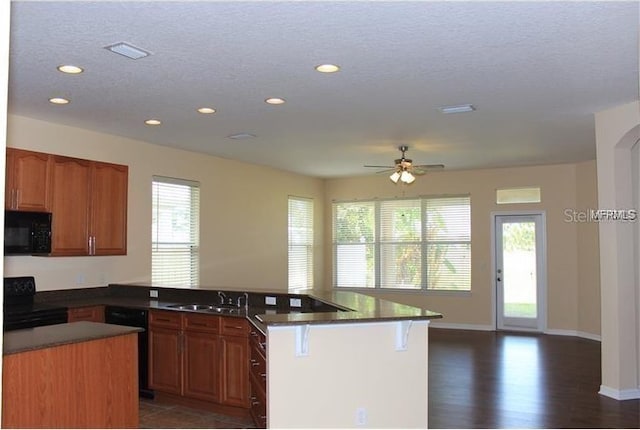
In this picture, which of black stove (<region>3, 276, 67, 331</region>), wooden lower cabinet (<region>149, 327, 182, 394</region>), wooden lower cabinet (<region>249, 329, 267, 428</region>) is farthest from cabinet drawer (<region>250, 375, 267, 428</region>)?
black stove (<region>3, 276, 67, 331</region>)

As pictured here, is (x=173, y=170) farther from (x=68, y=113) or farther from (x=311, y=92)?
(x=311, y=92)

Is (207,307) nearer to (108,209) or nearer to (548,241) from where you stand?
(108,209)

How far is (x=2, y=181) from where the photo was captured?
1289 millimetres

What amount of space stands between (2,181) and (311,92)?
3.54 metres

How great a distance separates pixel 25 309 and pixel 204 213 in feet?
10.3

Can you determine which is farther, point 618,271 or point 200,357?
point 618,271

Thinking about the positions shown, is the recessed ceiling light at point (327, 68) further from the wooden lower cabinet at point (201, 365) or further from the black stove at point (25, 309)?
the black stove at point (25, 309)

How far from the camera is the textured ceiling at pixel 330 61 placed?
121 inches

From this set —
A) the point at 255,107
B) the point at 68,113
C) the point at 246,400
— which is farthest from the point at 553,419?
the point at 68,113

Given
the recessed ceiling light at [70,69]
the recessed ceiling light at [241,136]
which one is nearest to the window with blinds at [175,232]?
the recessed ceiling light at [241,136]

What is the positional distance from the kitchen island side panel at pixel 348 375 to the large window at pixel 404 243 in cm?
614

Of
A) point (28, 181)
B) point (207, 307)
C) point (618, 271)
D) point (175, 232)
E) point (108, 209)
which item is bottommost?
point (207, 307)

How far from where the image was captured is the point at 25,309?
199 inches

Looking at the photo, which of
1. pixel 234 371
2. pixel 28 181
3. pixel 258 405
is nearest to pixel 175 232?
pixel 28 181
